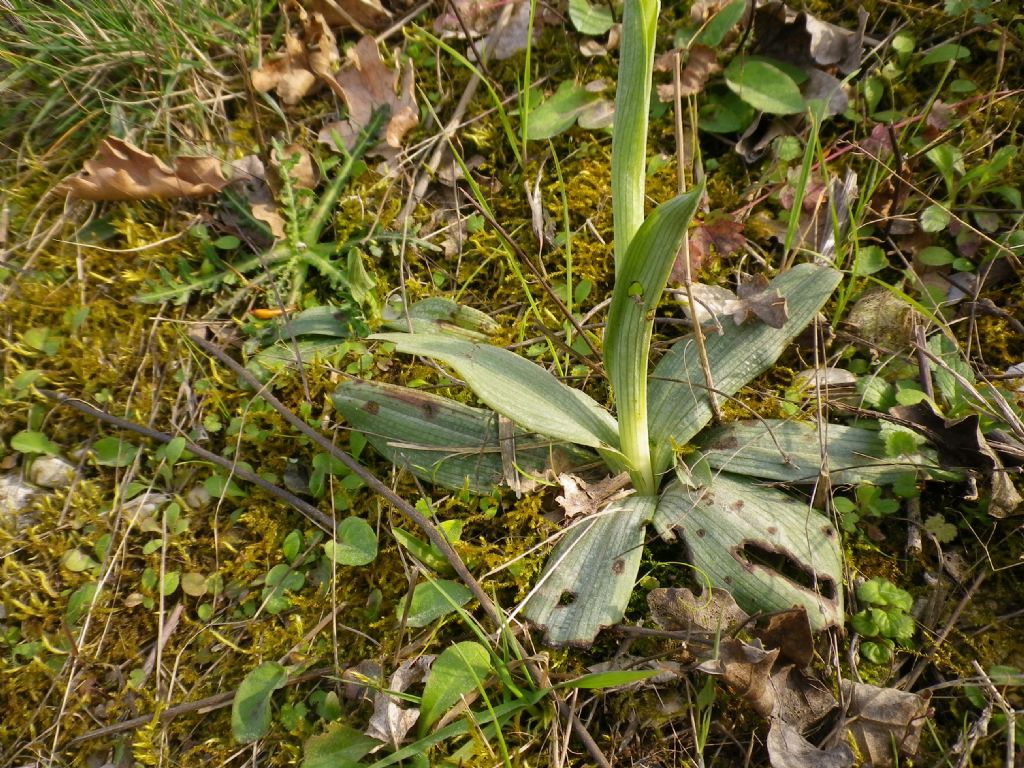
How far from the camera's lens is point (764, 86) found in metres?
2.37

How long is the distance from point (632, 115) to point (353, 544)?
129 centimetres

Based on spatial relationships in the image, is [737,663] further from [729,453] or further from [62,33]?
[62,33]

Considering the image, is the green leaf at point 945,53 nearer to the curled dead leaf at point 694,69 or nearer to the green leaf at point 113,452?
the curled dead leaf at point 694,69

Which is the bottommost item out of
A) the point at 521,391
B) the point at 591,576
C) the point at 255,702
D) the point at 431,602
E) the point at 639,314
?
the point at 255,702

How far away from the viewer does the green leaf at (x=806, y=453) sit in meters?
1.77

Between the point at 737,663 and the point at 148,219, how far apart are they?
95.1 inches

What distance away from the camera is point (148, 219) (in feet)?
8.29

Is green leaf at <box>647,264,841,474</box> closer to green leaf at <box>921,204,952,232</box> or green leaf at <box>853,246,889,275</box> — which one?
green leaf at <box>853,246,889,275</box>

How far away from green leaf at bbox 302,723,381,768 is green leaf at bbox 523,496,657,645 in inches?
18.9

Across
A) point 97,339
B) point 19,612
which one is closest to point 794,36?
point 97,339

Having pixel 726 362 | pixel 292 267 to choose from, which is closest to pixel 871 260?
pixel 726 362

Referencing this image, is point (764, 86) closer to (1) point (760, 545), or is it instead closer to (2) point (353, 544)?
(1) point (760, 545)

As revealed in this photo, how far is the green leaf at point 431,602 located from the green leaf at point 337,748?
0.28 metres

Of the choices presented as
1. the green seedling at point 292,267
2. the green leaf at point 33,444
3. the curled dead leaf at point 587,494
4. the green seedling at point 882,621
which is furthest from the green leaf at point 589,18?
the green leaf at point 33,444
